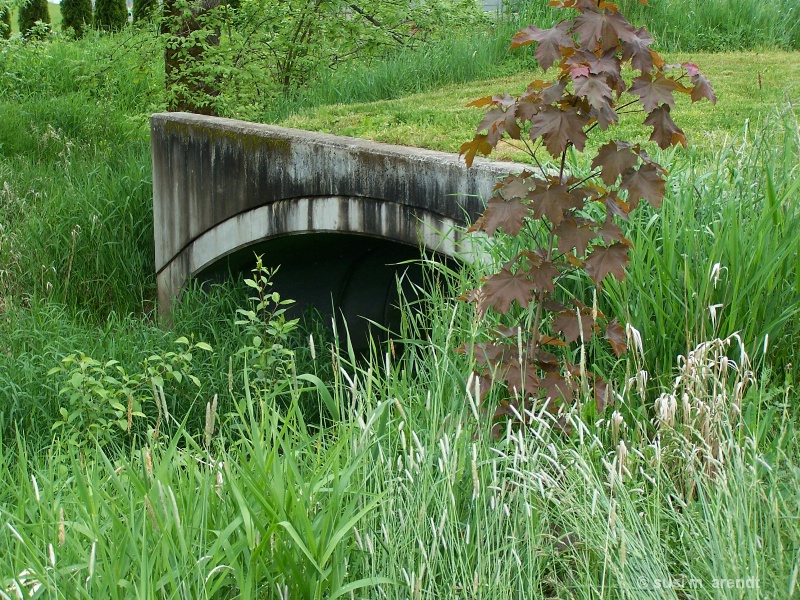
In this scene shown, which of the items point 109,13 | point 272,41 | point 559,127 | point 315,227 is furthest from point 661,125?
point 109,13

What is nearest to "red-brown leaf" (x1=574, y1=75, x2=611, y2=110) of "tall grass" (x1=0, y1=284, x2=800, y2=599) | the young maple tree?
the young maple tree

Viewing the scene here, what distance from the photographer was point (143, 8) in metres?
9.83

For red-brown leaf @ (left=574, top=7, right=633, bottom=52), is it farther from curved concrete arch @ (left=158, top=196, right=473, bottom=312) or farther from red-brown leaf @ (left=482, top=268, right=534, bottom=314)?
curved concrete arch @ (left=158, top=196, right=473, bottom=312)

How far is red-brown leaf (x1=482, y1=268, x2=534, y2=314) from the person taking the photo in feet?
8.88

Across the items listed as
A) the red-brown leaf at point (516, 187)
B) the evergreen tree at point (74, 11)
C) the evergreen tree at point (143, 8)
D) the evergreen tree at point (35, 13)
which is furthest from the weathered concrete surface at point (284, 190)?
the evergreen tree at point (74, 11)

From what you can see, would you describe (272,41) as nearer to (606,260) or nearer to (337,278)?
(337,278)

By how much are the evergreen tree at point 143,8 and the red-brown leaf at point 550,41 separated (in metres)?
7.09

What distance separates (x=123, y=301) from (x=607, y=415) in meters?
5.49

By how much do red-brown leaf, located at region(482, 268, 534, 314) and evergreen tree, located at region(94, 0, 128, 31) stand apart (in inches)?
718

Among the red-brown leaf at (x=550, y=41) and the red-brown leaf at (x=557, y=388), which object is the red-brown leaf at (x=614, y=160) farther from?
the red-brown leaf at (x=557, y=388)

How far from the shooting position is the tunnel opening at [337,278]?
6.94 m

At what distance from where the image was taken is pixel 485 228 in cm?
295

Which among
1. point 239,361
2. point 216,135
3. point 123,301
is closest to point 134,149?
point 123,301

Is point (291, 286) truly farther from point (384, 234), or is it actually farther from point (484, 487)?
point (484, 487)
